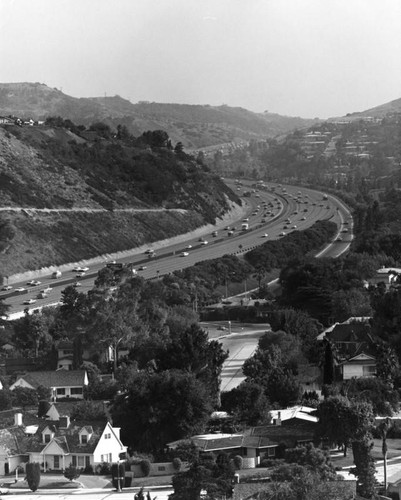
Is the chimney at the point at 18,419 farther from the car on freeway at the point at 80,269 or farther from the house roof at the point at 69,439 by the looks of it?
the car on freeway at the point at 80,269

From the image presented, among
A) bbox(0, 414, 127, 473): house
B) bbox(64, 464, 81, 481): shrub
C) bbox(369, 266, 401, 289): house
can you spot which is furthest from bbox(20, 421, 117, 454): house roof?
bbox(369, 266, 401, 289): house

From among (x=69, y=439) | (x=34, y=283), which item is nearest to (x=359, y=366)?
(x=69, y=439)

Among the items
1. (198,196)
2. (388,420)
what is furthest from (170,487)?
(198,196)

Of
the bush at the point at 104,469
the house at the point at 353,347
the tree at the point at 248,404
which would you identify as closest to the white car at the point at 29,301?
the house at the point at 353,347

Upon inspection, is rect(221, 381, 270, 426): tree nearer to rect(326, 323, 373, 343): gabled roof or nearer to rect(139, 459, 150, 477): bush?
rect(139, 459, 150, 477): bush

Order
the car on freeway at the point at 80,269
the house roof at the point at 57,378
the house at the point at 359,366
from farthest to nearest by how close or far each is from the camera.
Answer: the car on freeway at the point at 80,269
the house at the point at 359,366
the house roof at the point at 57,378

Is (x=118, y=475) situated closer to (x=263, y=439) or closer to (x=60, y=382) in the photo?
(x=263, y=439)

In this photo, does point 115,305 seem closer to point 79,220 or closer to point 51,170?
point 79,220
